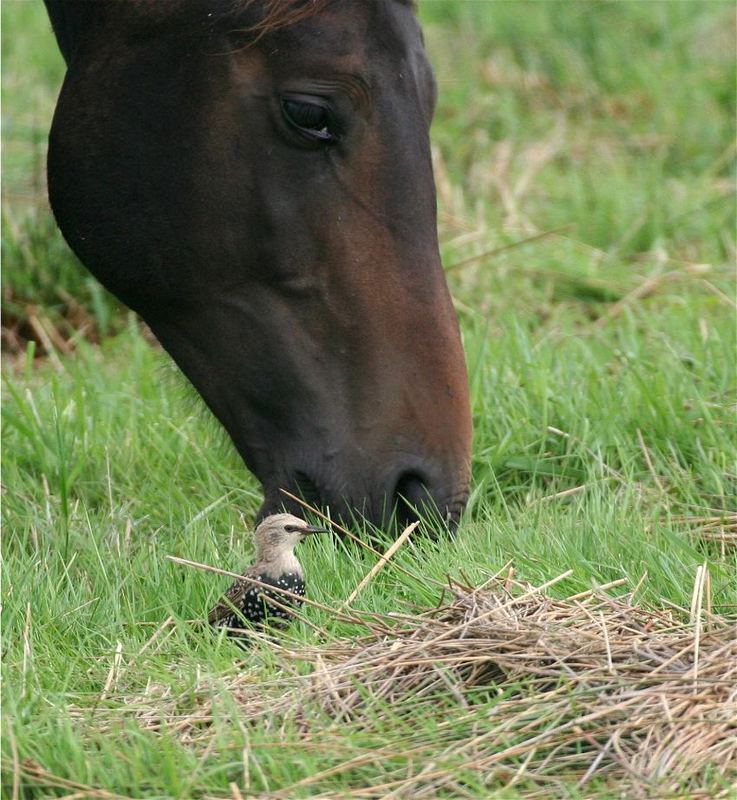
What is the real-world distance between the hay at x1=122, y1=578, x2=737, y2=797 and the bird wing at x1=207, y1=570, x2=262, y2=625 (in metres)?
0.21

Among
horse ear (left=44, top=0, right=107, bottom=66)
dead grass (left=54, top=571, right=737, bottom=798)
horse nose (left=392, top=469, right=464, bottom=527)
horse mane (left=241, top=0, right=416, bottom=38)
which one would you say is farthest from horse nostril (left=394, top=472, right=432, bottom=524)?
horse ear (left=44, top=0, right=107, bottom=66)

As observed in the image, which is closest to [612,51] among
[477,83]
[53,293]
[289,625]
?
[477,83]

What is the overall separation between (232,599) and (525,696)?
772 millimetres

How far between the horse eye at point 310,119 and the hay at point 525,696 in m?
1.08

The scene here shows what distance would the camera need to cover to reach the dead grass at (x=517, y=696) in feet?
7.93

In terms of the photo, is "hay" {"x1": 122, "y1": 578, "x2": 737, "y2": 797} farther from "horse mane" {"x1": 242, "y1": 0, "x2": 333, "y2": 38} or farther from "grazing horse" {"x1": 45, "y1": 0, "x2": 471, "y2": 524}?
"horse mane" {"x1": 242, "y1": 0, "x2": 333, "y2": 38}

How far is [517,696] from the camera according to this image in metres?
2.63

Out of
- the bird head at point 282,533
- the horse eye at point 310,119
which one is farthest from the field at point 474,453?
the horse eye at point 310,119

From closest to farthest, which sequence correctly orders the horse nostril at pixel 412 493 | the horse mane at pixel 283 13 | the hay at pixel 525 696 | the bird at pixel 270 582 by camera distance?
1. the hay at pixel 525 696
2. the bird at pixel 270 582
3. the horse mane at pixel 283 13
4. the horse nostril at pixel 412 493

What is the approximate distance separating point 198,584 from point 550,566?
842 mm

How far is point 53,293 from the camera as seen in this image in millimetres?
5977

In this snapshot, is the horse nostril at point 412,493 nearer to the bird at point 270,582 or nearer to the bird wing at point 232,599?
the bird at point 270,582

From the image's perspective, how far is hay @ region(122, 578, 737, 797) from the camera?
7.93ft

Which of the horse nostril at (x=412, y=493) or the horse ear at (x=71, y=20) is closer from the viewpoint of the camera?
the horse nostril at (x=412, y=493)
